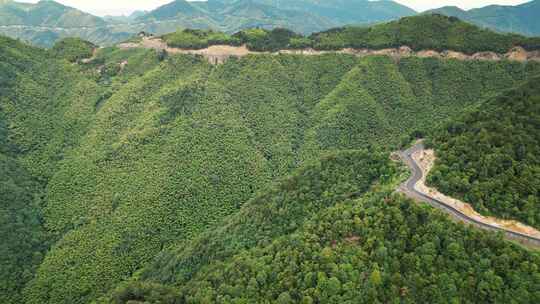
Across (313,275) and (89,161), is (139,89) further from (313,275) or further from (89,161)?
(313,275)

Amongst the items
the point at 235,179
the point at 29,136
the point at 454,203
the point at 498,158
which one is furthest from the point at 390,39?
the point at 29,136

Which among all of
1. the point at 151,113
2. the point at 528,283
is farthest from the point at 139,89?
the point at 528,283

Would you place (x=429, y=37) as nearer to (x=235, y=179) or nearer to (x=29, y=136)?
(x=235, y=179)

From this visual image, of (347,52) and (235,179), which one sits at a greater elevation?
(347,52)

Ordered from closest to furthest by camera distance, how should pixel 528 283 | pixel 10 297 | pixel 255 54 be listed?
pixel 528 283 → pixel 10 297 → pixel 255 54

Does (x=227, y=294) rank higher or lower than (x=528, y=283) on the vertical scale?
lower
